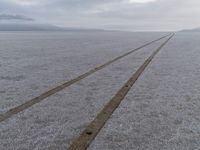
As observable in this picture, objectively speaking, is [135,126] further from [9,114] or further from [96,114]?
[9,114]

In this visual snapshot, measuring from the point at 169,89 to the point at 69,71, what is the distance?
4.76 meters

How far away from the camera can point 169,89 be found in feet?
26.5

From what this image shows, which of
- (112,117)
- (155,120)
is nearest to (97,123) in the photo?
(112,117)

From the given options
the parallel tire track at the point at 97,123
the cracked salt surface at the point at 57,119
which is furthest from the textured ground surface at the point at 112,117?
the parallel tire track at the point at 97,123

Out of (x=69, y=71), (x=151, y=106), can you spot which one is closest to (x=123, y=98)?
(x=151, y=106)

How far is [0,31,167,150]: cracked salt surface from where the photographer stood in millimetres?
4379

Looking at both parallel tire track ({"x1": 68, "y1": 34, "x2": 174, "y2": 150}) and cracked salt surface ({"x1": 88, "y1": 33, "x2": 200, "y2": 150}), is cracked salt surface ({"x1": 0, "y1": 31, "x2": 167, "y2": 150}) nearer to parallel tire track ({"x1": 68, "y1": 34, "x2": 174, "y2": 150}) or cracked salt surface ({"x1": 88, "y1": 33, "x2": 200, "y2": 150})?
parallel tire track ({"x1": 68, "y1": 34, "x2": 174, "y2": 150})

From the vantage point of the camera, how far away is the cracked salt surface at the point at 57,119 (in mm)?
4379

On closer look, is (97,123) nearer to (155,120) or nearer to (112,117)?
(112,117)

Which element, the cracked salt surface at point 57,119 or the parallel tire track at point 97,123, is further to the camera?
the cracked salt surface at point 57,119

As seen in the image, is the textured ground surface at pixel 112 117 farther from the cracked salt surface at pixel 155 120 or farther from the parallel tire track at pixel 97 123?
the parallel tire track at pixel 97 123

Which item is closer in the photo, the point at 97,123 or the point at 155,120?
the point at 97,123

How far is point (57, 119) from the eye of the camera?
5410 mm

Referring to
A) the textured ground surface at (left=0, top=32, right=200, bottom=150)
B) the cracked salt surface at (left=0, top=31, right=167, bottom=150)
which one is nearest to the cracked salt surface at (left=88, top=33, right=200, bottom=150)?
the textured ground surface at (left=0, top=32, right=200, bottom=150)
